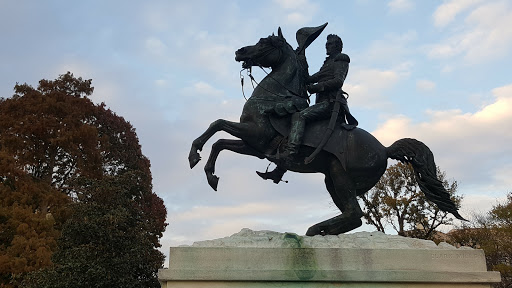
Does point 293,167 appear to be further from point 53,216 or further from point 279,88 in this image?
point 53,216

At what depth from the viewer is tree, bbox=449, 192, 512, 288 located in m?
24.9

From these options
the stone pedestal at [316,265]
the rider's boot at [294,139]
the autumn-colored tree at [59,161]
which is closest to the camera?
the stone pedestal at [316,265]

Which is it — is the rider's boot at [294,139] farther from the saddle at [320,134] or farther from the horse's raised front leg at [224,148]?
the horse's raised front leg at [224,148]

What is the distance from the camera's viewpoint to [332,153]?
264 inches

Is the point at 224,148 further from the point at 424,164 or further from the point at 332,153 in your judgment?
the point at 424,164

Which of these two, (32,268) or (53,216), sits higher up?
(53,216)

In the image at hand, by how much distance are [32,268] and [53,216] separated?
280cm

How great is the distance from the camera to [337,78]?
283 inches

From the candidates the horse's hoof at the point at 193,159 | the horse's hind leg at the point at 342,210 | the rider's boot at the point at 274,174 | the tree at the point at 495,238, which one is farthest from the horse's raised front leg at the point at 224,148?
the tree at the point at 495,238

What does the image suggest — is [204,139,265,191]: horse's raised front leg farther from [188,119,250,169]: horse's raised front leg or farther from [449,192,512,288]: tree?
[449,192,512,288]: tree

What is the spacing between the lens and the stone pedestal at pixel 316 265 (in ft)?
18.4

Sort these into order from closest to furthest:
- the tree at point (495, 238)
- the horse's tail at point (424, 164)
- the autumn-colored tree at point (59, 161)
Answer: the horse's tail at point (424, 164) → the autumn-colored tree at point (59, 161) → the tree at point (495, 238)

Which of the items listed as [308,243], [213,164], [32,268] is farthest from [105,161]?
[308,243]

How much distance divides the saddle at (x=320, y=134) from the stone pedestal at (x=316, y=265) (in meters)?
1.34
